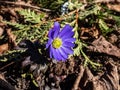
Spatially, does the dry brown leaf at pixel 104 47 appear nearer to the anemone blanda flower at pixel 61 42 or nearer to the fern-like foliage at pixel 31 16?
the anemone blanda flower at pixel 61 42

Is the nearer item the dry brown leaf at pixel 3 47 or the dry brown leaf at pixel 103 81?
the dry brown leaf at pixel 103 81

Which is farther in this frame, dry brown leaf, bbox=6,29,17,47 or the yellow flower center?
dry brown leaf, bbox=6,29,17,47

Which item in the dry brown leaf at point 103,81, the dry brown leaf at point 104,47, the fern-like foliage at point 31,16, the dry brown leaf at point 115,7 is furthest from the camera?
the dry brown leaf at point 115,7

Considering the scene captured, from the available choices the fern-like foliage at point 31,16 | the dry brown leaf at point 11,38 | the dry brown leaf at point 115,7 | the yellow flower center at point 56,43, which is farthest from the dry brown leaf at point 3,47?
the dry brown leaf at point 115,7

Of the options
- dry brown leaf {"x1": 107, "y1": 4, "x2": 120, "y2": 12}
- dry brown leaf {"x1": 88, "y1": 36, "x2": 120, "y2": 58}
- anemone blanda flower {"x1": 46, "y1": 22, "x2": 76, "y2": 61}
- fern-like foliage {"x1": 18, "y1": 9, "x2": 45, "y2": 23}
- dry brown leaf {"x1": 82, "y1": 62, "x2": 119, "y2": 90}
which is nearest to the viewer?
anemone blanda flower {"x1": 46, "y1": 22, "x2": 76, "y2": 61}

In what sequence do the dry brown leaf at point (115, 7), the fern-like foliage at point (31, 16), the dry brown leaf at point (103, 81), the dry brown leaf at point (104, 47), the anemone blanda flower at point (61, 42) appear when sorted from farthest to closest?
the dry brown leaf at point (115, 7) < the fern-like foliage at point (31, 16) < the dry brown leaf at point (104, 47) < the dry brown leaf at point (103, 81) < the anemone blanda flower at point (61, 42)

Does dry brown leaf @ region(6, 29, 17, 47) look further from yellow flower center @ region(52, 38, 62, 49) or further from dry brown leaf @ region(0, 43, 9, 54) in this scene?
yellow flower center @ region(52, 38, 62, 49)

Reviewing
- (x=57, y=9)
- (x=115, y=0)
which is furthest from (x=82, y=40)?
(x=115, y=0)

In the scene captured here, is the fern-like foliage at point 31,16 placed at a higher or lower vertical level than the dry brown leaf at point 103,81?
higher

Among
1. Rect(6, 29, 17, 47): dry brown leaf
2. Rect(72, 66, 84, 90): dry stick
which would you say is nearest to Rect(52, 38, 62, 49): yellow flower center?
Rect(72, 66, 84, 90): dry stick
